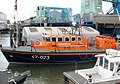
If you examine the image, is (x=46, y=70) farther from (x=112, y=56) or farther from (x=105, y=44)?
(x=112, y=56)

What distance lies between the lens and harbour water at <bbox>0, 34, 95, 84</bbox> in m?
14.8

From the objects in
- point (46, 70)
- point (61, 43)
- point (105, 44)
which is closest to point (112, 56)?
point (46, 70)

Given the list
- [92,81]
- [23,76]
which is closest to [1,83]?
[23,76]

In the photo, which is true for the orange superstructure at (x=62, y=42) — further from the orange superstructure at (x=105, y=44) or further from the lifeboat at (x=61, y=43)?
the orange superstructure at (x=105, y=44)

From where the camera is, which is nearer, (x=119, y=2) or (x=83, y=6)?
(x=119, y=2)

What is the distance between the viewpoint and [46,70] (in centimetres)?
1759

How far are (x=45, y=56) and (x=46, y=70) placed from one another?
4.45 ft

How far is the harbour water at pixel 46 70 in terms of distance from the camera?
1480 cm

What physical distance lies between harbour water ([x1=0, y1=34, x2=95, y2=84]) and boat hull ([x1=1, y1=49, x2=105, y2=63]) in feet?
1.30

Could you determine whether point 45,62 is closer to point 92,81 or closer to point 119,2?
point 92,81

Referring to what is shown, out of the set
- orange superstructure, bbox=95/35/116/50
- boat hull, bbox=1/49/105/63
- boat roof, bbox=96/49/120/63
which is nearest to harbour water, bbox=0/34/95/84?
boat hull, bbox=1/49/105/63

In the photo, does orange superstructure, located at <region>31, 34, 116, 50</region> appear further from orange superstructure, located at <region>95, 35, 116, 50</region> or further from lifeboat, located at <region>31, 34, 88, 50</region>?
orange superstructure, located at <region>95, 35, 116, 50</region>

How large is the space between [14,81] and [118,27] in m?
26.8

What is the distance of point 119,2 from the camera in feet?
136
